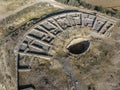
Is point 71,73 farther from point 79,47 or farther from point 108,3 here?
point 108,3

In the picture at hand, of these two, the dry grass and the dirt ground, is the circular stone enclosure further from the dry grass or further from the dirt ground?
the dry grass

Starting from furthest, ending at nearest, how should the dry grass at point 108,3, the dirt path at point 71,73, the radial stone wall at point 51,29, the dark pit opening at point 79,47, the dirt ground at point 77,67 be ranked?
the dry grass at point 108,3
the dark pit opening at point 79,47
the radial stone wall at point 51,29
the dirt ground at point 77,67
the dirt path at point 71,73

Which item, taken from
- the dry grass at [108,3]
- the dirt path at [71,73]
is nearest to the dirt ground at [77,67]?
the dirt path at [71,73]

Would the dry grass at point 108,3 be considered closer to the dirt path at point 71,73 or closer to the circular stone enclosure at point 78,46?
the circular stone enclosure at point 78,46

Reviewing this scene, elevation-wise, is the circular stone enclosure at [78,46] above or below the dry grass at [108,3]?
below

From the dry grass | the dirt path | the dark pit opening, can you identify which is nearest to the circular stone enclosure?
the dark pit opening

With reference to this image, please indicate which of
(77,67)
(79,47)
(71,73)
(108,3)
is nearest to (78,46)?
(79,47)

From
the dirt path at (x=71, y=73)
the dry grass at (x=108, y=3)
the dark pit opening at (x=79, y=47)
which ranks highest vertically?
the dry grass at (x=108, y=3)
